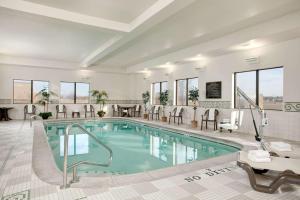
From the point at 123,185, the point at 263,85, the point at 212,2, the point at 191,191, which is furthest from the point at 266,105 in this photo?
the point at 123,185

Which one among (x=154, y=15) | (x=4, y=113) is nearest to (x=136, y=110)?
(x=4, y=113)

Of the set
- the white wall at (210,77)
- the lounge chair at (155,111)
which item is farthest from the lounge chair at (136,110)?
the lounge chair at (155,111)

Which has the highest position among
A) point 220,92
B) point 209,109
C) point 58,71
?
point 58,71

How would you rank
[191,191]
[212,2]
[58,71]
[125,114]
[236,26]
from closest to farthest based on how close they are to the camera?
[191,191], [212,2], [236,26], [58,71], [125,114]

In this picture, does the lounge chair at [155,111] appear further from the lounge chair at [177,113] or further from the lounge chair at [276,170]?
the lounge chair at [276,170]

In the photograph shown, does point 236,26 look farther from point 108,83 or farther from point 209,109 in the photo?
point 108,83

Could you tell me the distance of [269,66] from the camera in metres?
6.32

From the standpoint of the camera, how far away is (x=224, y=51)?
7.02 metres

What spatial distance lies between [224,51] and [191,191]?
226 inches

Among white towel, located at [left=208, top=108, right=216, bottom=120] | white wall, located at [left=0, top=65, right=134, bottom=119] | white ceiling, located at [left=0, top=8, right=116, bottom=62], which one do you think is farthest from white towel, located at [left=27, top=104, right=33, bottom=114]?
white towel, located at [left=208, top=108, right=216, bottom=120]

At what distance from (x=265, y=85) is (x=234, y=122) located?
1.58 metres

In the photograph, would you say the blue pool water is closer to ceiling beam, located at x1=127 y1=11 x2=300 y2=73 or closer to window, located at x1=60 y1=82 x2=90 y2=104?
ceiling beam, located at x1=127 y1=11 x2=300 y2=73

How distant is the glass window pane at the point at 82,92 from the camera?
12.6 m

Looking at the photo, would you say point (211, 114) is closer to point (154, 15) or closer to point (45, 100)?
point (154, 15)
